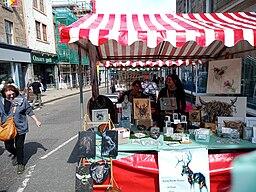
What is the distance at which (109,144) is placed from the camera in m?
3.78

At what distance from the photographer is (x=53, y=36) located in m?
29.7

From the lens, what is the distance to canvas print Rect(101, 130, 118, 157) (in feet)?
12.3

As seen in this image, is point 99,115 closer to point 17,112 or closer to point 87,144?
point 87,144

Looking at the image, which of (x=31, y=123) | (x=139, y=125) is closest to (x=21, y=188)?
(x=139, y=125)

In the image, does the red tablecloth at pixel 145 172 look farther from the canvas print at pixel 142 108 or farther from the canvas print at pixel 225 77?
the canvas print at pixel 225 77

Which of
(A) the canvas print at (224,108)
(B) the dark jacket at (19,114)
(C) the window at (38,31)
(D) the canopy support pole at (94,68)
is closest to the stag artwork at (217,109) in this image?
(A) the canvas print at (224,108)

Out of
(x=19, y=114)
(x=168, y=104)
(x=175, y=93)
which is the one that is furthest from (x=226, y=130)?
(x=19, y=114)

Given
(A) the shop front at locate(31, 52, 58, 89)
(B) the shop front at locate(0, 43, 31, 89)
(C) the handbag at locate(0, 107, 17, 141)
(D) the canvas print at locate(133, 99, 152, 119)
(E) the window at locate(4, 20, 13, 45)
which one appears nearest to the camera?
(D) the canvas print at locate(133, 99, 152, 119)

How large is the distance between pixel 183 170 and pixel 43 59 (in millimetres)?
24937

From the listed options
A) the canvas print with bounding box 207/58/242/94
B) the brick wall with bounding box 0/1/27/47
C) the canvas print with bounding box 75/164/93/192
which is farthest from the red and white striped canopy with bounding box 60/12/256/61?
the brick wall with bounding box 0/1/27/47

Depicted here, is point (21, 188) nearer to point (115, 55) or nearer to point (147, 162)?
point (147, 162)

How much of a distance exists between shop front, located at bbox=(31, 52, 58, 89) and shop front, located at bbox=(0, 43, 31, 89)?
1.50m

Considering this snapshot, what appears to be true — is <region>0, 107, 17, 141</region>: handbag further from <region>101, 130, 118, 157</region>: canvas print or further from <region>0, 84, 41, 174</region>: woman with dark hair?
<region>101, 130, 118, 157</region>: canvas print

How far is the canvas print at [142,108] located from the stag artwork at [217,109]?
0.98 meters
